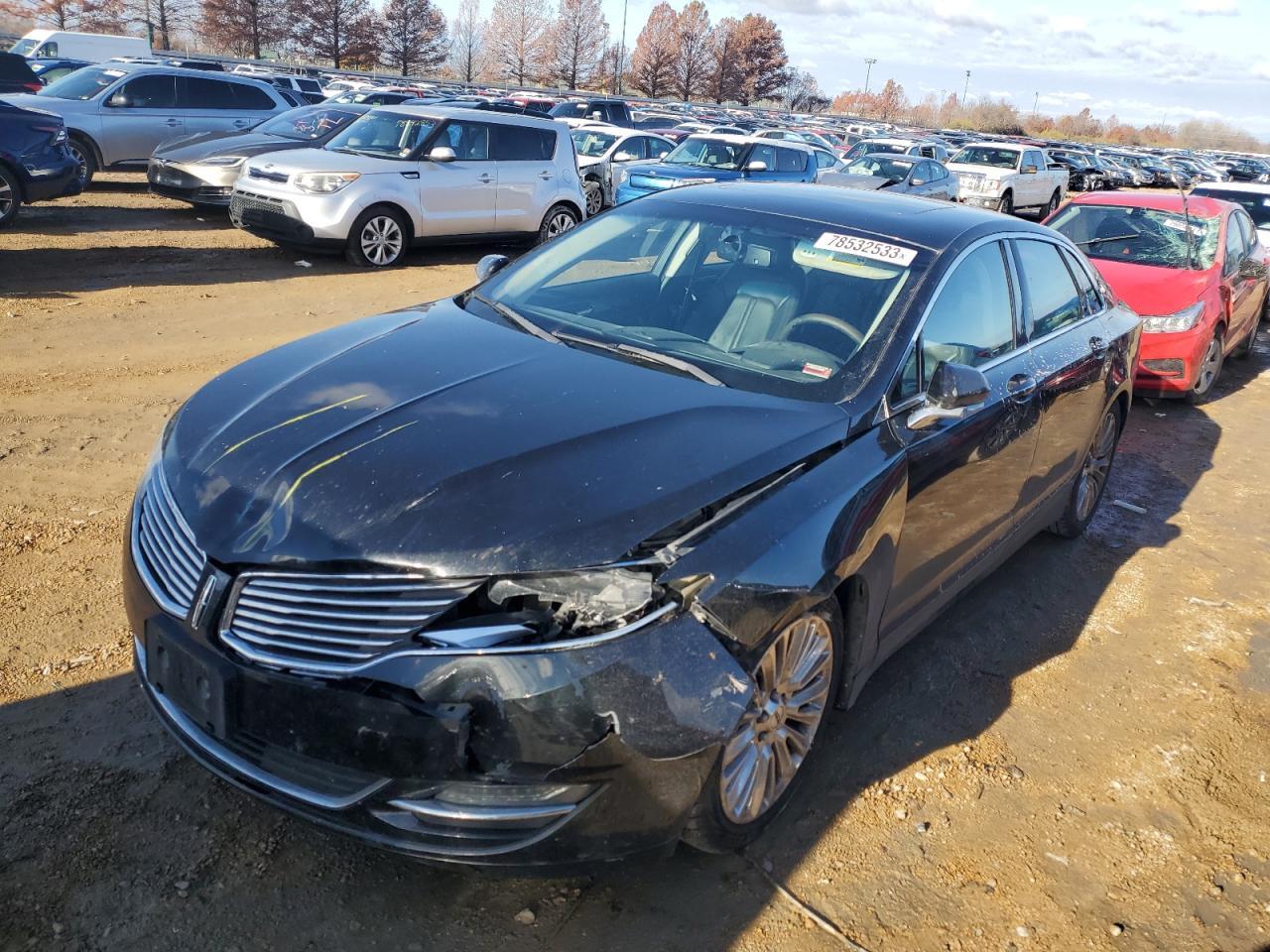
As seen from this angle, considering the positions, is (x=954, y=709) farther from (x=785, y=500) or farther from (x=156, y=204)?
(x=156, y=204)

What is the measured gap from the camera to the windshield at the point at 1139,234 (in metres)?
9.45

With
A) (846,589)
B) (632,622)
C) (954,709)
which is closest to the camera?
(632,622)

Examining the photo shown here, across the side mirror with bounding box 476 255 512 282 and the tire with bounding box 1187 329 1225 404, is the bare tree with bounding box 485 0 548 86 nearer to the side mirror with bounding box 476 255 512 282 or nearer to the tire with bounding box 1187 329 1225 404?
the tire with bounding box 1187 329 1225 404

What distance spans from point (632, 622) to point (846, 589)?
91cm

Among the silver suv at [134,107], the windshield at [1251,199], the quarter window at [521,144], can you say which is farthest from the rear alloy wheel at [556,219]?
the windshield at [1251,199]

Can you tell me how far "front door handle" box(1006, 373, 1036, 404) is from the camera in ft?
13.2

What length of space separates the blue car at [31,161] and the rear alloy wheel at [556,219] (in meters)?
5.49

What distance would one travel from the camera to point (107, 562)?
4.28 metres

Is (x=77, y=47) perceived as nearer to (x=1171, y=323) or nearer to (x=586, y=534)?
(x=1171, y=323)

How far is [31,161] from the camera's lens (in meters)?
11.3

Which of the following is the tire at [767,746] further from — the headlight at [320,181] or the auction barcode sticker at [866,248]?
the headlight at [320,181]

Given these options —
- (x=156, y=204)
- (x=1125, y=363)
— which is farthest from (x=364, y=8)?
(x=1125, y=363)

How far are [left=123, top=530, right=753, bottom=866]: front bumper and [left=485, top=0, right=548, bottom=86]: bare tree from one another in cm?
7303

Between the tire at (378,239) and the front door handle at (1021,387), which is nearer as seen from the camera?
the front door handle at (1021,387)
